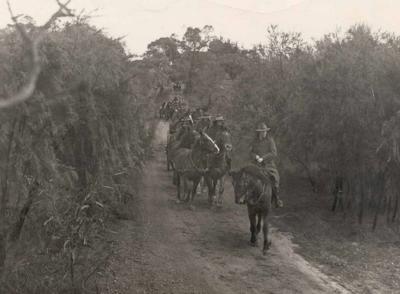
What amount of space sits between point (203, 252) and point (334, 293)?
11.0ft

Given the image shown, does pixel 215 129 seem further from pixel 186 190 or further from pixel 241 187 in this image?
pixel 241 187

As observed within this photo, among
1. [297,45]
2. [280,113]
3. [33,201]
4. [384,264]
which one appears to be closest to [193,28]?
[297,45]

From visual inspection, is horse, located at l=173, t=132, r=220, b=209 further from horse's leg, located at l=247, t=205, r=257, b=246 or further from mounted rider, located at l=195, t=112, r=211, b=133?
horse's leg, located at l=247, t=205, r=257, b=246

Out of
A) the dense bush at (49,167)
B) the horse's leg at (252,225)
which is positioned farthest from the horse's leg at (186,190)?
the dense bush at (49,167)

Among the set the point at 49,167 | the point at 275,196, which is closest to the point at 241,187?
the point at 275,196

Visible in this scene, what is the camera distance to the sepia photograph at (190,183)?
7996 mm

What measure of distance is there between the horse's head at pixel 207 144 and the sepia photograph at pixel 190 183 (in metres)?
0.06

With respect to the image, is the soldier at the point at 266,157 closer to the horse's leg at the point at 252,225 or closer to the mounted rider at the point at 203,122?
the horse's leg at the point at 252,225

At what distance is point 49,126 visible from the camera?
803 centimetres

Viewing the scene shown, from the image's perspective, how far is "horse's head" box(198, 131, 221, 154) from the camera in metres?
16.5

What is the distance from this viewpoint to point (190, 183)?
20.3m

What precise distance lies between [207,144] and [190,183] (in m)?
3.98

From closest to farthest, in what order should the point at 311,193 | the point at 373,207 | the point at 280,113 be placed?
the point at 373,207
the point at 311,193
the point at 280,113

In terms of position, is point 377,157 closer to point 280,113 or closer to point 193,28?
point 280,113
